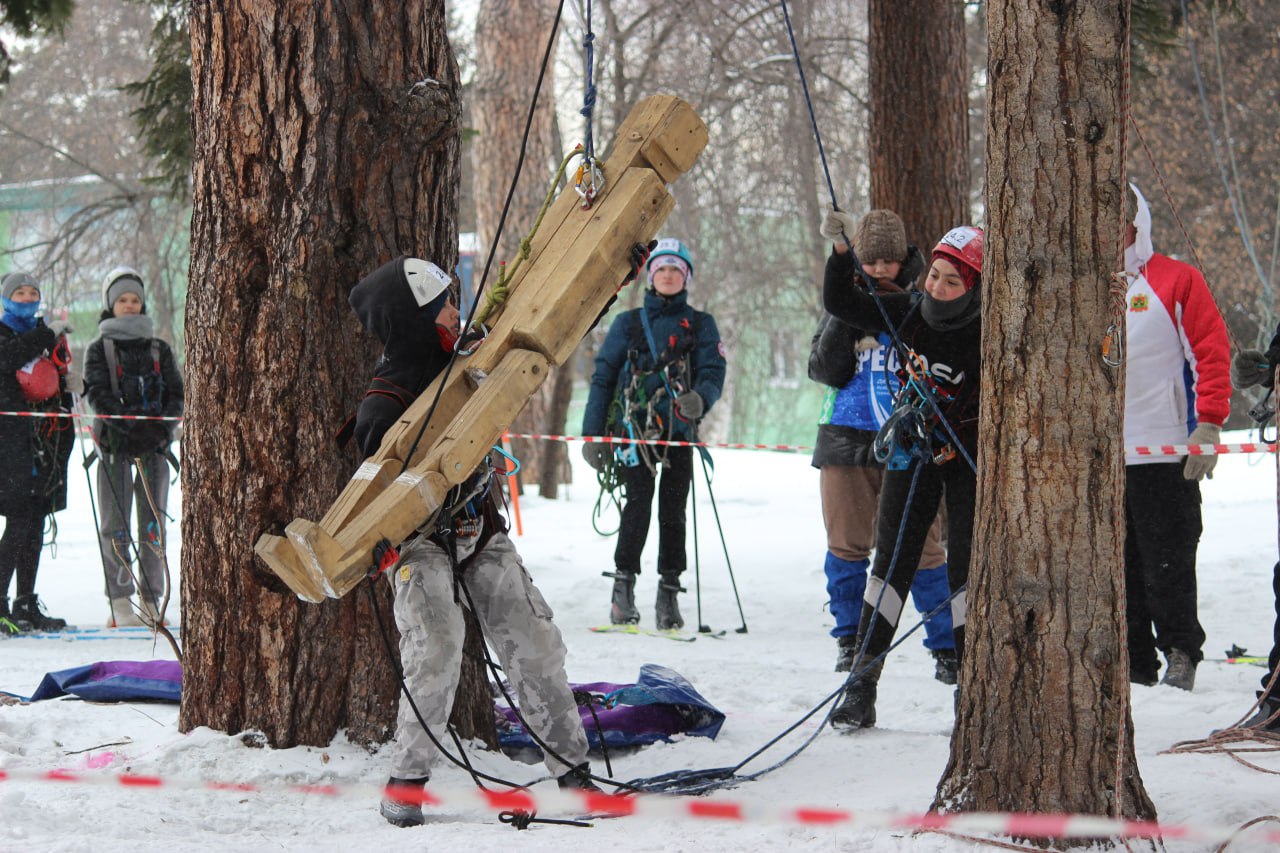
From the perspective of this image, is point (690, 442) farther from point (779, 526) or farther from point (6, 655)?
point (779, 526)

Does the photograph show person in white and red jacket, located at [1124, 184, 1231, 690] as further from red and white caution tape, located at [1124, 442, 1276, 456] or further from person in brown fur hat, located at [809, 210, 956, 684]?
person in brown fur hat, located at [809, 210, 956, 684]

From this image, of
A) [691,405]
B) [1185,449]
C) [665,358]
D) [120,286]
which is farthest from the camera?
[120,286]

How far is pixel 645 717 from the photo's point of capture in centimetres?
482

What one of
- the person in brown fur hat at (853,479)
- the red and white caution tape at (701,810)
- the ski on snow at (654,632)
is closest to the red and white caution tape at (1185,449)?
the person in brown fur hat at (853,479)

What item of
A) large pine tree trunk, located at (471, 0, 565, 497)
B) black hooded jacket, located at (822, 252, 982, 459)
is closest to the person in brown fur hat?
black hooded jacket, located at (822, 252, 982, 459)

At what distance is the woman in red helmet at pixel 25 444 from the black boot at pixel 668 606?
349cm

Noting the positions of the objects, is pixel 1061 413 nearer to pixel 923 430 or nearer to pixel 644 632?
pixel 923 430

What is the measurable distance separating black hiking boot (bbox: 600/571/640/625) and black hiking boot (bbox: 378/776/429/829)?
3453 millimetres

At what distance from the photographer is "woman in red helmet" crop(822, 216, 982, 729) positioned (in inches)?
182

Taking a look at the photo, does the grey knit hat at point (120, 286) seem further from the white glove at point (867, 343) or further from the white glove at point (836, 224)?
the white glove at point (836, 224)

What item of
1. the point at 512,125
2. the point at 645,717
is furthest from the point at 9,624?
the point at 512,125

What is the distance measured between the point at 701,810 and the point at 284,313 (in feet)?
6.98

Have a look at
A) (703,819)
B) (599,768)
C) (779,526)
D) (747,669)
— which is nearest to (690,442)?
(747,669)

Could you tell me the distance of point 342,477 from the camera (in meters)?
4.34
